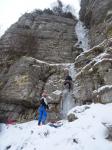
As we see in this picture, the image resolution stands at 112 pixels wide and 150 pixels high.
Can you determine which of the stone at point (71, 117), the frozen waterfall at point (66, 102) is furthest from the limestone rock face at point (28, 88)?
the stone at point (71, 117)

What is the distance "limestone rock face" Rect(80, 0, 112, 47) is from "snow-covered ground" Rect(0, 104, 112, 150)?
451 inches

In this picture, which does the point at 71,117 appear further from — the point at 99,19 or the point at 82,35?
the point at 82,35

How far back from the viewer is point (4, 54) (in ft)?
72.8

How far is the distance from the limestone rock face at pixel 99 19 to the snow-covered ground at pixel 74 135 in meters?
11.5

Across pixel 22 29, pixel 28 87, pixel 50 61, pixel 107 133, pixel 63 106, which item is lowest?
pixel 107 133

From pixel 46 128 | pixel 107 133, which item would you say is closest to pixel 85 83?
pixel 46 128

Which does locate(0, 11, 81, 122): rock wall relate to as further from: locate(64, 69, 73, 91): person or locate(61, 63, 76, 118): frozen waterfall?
locate(64, 69, 73, 91): person

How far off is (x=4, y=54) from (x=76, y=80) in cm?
843

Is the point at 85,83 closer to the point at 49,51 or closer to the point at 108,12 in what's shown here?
the point at 49,51

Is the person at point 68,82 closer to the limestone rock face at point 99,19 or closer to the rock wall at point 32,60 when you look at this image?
the rock wall at point 32,60

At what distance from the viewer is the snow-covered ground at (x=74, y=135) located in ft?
27.9

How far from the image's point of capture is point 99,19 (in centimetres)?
2592

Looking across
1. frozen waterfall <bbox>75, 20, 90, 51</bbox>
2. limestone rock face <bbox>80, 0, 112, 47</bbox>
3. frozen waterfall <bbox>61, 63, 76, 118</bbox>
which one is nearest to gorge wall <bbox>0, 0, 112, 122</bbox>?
limestone rock face <bbox>80, 0, 112, 47</bbox>

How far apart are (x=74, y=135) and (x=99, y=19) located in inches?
746
